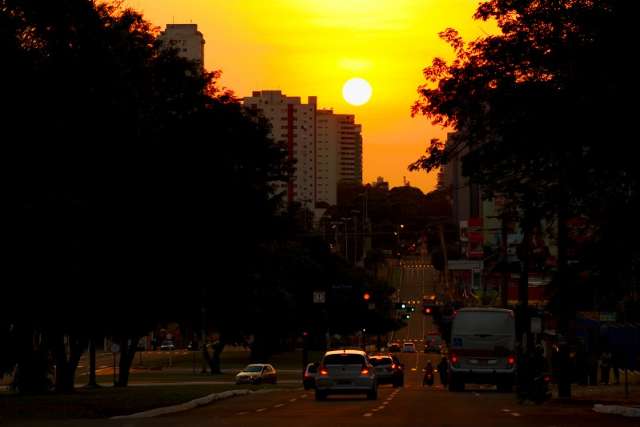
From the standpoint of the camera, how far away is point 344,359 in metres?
41.8

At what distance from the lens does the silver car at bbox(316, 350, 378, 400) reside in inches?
1627

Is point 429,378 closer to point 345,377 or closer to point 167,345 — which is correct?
point 345,377

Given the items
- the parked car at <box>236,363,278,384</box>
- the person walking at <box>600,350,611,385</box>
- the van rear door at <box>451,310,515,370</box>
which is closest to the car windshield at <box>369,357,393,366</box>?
the person walking at <box>600,350,611,385</box>

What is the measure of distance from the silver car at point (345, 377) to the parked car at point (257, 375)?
104ft

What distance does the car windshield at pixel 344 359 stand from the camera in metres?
41.7

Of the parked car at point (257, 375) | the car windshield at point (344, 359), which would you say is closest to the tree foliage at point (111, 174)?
the car windshield at point (344, 359)

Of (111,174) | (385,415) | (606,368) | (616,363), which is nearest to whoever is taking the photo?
(385,415)

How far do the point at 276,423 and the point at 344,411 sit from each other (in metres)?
6.21

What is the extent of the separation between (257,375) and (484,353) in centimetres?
2529

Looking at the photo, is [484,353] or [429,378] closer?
[484,353]

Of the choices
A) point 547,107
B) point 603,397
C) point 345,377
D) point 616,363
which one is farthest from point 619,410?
point 616,363

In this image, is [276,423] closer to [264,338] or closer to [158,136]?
[158,136]

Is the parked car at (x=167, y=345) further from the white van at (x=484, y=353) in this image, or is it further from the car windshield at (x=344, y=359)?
the car windshield at (x=344, y=359)

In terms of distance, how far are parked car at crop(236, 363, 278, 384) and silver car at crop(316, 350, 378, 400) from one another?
31.6m
